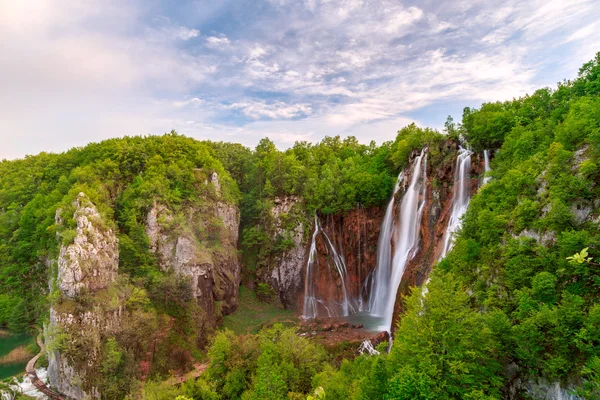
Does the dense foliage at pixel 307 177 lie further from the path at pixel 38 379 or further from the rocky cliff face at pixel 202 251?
the path at pixel 38 379

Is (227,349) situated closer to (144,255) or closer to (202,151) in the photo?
(144,255)

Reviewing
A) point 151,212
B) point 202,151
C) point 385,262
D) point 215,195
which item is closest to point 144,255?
point 151,212

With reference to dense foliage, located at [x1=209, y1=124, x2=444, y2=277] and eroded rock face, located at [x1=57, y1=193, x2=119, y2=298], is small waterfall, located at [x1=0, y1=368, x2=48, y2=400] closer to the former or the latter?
eroded rock face, located at [x1=57, y1=193, x2=119, y2=298]

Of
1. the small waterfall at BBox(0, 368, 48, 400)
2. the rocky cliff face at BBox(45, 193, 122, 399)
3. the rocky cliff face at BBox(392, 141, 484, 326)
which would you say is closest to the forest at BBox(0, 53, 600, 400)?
the rocky cliff face at BBox(45, 193, 122, 399)

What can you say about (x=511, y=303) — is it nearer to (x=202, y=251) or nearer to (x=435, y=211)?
(x=435, y=211)

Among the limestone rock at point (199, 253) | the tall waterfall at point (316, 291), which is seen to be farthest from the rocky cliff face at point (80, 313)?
the tall waterfall at point (316, 291)

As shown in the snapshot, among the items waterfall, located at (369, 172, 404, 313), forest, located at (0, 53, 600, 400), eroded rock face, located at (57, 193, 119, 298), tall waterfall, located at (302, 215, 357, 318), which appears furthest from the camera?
tall waterfall, located at (302, 215, 357, 318)

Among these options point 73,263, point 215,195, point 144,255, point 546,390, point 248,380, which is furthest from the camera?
point 215,195
